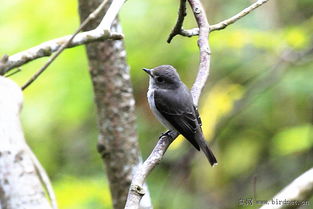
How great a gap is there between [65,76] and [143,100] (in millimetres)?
1179

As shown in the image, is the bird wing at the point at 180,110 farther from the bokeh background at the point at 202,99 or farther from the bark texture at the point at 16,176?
the bark texture at the point at 16,176

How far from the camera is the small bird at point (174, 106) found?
4.65 m

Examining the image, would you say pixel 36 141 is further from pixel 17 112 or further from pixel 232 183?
pixel 17 112

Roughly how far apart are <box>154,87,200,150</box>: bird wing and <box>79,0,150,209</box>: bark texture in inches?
15.9

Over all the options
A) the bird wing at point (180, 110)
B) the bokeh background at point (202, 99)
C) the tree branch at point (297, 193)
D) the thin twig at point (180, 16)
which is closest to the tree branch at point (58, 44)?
the thin twig at point (180, 16)

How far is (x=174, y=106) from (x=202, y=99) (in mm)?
2341

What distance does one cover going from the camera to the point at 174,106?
496 centimetres

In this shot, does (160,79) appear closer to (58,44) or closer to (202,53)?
(202,53)

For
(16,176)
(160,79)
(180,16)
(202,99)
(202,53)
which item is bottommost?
(202,99)

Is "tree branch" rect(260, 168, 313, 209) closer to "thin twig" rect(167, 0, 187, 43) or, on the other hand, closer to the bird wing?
"thin twig" rect(167, 0, 187, 43)

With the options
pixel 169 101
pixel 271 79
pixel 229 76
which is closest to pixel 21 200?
pixel 169 101

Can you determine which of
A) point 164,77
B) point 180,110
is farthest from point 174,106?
point 164,77

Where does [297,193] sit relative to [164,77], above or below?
above

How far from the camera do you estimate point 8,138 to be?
1694mm
